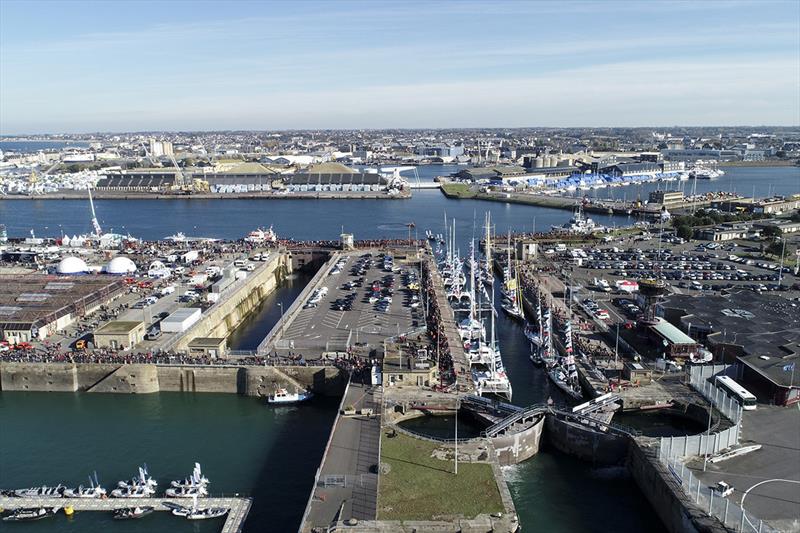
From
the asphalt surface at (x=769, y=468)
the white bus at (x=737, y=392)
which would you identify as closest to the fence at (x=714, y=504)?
the asphalt surface at (x=769, y=468)

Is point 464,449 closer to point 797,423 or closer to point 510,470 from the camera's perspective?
point 510,470

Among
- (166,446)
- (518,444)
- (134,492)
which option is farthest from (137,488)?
(518,444)

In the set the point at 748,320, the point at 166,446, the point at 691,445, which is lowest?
the point at 166,446

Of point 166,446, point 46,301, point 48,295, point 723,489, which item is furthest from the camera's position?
point 48,295

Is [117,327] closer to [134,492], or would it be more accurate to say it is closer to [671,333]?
[134,492]

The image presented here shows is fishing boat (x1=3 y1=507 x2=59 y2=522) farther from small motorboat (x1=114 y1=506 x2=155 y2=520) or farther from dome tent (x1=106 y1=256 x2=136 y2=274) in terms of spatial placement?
dome tent (x1=106 y1=256 x2=136 y2=274)

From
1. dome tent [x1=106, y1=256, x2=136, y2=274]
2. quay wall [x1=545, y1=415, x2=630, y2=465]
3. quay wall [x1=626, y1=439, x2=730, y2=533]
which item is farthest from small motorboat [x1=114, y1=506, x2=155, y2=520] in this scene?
dome tent [x1=106, y1=256, x2=136, y2=274]
